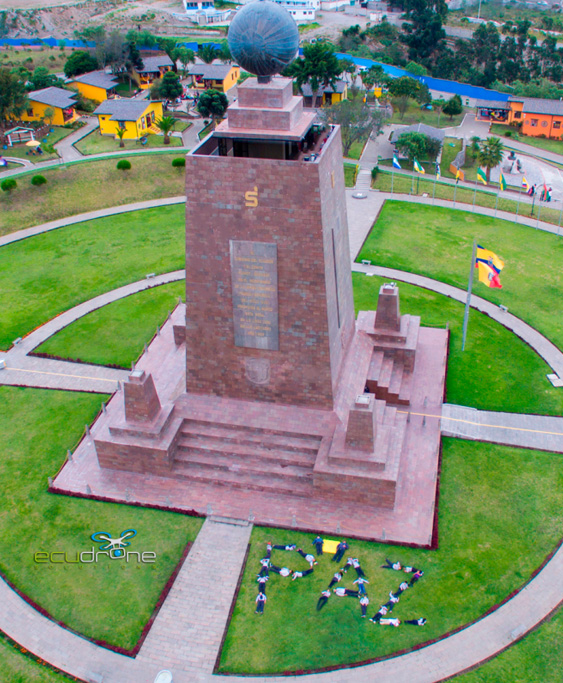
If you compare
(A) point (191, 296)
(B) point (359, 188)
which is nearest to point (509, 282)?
(B) point (359, 188)

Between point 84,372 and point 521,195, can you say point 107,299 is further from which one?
point 521,195

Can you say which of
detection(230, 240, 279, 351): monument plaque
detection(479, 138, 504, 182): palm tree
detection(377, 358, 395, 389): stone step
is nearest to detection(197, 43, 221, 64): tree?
detection(479, 138, 504, 182): palm tree

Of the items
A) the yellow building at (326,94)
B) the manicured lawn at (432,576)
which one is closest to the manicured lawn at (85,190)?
the yellow building at (326,94)

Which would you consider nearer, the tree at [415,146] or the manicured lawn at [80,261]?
the manicured lawn at [80,261]

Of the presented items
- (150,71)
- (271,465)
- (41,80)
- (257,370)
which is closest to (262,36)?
(257,370)

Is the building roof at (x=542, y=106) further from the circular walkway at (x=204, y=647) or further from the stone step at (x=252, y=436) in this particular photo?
the circular walkway at (x=204, y=647)

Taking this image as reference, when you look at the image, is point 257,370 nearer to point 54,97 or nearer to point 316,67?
point 54,97

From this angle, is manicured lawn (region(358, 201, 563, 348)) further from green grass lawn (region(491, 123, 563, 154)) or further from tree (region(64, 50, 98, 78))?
tree (region(64, 50, 98, 78))

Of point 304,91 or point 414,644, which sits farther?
point 304,91
